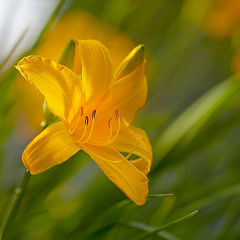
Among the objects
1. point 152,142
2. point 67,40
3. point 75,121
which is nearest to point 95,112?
point 75,121

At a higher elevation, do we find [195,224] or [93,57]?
[93,57]

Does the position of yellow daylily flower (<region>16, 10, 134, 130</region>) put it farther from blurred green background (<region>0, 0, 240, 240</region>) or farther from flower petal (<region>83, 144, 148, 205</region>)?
flower petal (<region>83, 144, 148, 205</region>)

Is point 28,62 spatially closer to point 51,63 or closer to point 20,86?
point 51,63

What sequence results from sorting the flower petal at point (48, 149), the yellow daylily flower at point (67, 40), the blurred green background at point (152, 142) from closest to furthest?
1. the flower petal at point (48, 149)
2. the blurred green background at point (152, 142)
3. the yellow daylily flower at point (67, 40)

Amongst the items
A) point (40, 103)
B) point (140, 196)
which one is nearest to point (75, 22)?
point (40, 103)

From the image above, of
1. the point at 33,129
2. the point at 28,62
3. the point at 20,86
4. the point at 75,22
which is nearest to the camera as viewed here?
the point at 28,62

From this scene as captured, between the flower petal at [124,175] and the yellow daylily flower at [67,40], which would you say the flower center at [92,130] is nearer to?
the flower petal at [124,175]

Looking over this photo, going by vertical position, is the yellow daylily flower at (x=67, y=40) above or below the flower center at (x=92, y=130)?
below

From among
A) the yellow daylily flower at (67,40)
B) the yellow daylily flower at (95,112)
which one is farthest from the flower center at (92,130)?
the yellow daylily flower at (67,40)
